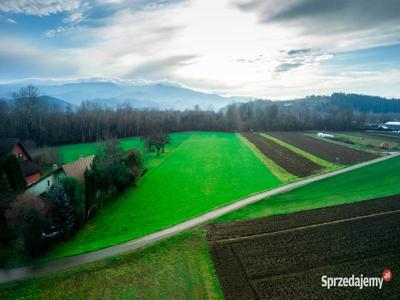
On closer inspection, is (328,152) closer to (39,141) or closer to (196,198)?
(196,198)

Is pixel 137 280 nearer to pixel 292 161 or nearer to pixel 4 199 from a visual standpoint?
pixel 4 199

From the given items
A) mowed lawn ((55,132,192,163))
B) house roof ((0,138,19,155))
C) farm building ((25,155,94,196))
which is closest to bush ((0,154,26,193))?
farm building ((25,155,94,196))

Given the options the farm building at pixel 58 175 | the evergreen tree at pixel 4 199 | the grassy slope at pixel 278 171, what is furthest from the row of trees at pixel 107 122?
the evergreen tree at pixel 4 199

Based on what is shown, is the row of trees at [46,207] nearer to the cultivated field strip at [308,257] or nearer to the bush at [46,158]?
the cultivated field strip at [308,257]

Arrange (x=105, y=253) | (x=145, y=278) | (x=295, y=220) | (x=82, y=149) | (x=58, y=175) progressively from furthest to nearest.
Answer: (x=82, y=149) < (x=58, y=175) < (x=295, y=220) < (x=105, y=253) < (x=145, y=278)

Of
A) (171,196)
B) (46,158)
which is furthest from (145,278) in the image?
(46,158)

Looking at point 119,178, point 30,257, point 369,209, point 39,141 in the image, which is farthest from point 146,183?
point 39,141
